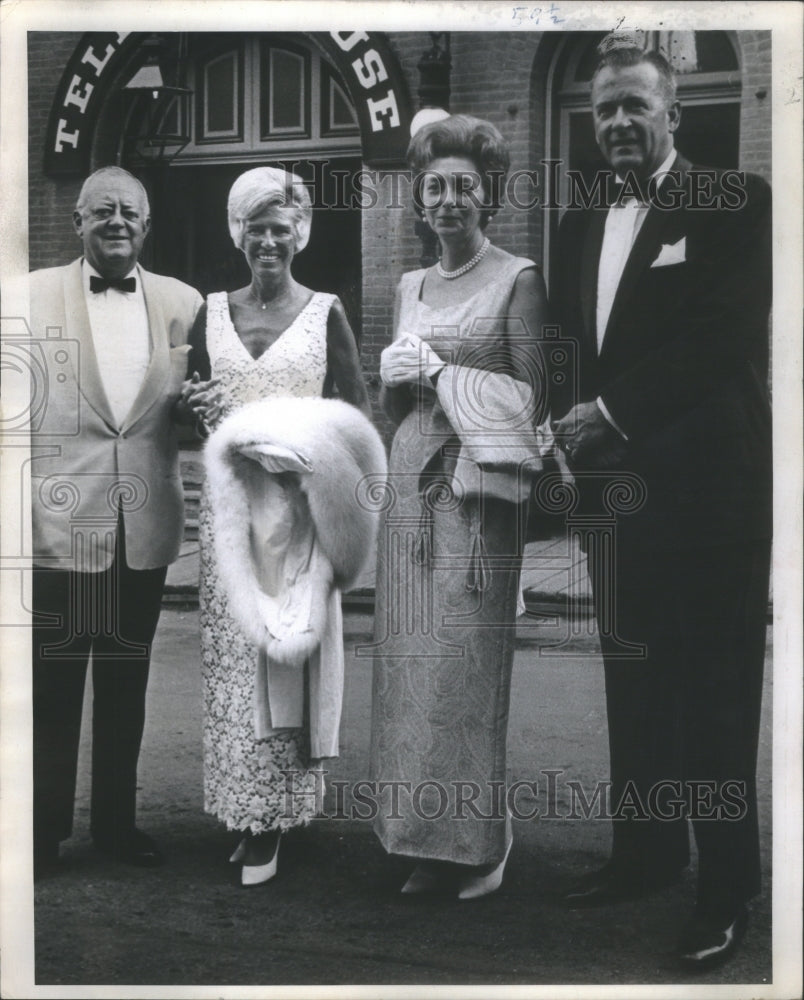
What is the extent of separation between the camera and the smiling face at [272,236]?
5.48 m

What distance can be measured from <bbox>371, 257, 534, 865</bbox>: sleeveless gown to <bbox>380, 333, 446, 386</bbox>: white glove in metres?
0.03

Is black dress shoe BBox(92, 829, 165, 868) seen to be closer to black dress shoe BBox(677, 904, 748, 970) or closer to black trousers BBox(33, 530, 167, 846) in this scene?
black trousers BBox(33, 530, 167, 846)

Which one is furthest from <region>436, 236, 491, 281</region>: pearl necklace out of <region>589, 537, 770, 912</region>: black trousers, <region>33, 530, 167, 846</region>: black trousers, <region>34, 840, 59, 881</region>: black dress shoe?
<region>34, 840, 59, 881</region>: black dress shoe

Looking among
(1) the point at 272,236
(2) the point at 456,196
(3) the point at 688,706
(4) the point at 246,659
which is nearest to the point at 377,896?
(4) the point at 246,659

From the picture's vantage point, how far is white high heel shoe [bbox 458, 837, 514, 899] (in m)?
5.54

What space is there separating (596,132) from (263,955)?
281cm

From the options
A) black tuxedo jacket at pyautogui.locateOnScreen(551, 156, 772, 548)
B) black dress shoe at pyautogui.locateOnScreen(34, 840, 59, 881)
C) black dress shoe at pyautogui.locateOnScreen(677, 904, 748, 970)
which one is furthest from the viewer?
black dress shoe at pyautogui.locateOnScreen(34, 840, 59, 881)

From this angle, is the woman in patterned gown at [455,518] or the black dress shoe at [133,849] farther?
the black dress shoe at [133,849]

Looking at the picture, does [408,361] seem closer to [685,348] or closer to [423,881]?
[685,348]

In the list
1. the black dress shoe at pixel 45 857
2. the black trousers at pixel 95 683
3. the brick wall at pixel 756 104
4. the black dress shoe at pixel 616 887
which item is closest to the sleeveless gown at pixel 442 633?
the black dress shoe at pixel 616 887

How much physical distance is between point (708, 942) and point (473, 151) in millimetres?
2613

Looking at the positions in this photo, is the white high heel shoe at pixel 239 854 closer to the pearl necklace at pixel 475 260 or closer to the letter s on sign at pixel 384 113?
the pearl necklace at pixel 475 260

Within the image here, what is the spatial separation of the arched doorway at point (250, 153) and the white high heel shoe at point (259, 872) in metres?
1.75

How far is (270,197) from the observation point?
5477mm
